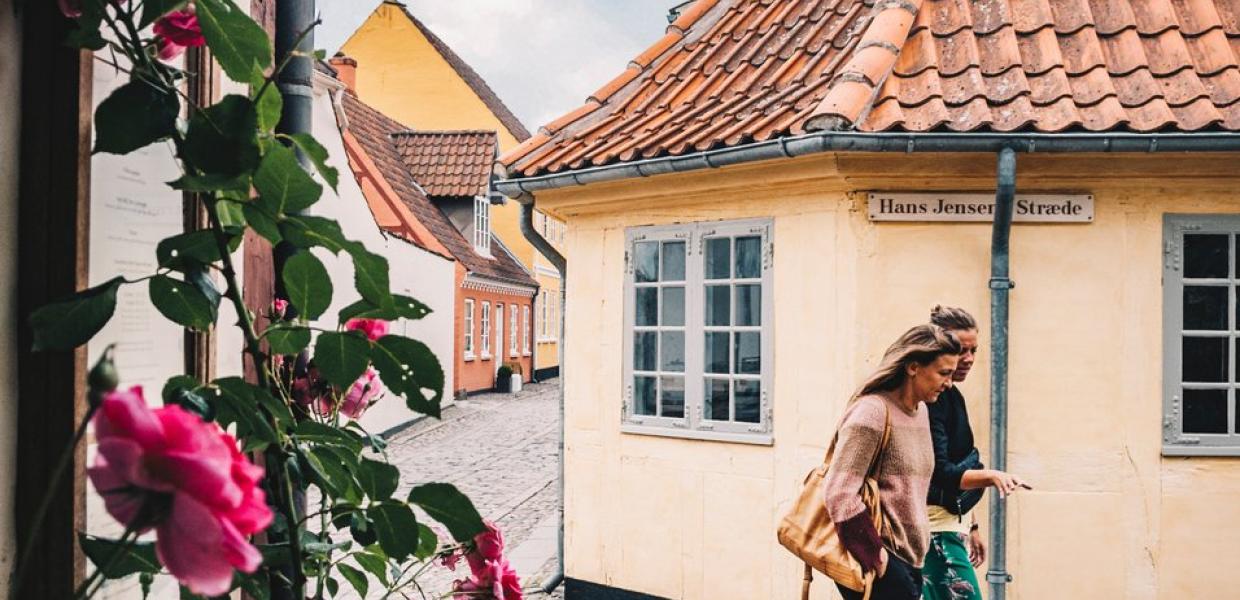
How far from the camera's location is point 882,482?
4.24 meters

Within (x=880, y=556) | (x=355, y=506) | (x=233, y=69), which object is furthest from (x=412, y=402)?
(x=880, y=556)

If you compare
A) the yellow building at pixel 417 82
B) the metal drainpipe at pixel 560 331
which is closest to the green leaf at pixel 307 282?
the metal drainpipe at pixel 560 331

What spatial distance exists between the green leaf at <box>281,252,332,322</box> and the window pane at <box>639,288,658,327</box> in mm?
6303

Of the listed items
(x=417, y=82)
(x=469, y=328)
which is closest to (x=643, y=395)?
(x=469, y=328)

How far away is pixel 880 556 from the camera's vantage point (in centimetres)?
408

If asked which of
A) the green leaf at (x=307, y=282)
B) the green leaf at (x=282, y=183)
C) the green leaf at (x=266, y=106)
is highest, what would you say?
the green leaf at (x=266, y=106)

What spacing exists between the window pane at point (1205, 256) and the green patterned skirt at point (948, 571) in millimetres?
2792

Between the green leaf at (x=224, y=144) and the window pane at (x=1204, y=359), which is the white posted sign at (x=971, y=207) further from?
the green leaf at (x=224, y=144)

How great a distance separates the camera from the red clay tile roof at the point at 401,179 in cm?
2545

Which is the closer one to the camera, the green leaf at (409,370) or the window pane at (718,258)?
the green leaf at (409,370)

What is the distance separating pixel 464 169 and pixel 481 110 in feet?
19.9

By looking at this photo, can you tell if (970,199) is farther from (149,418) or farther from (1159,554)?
(149,418)

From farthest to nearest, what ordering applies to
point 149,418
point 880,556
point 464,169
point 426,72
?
point 426,72 → point 464,169 → point 880,556 → point 149,418

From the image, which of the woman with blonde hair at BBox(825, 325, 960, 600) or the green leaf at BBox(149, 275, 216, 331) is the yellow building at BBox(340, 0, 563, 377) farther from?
the green leaf at BBox(149, 275, 216, 331)
